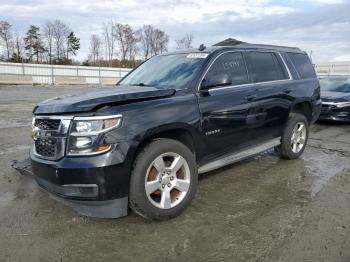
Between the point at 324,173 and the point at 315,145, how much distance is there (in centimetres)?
215

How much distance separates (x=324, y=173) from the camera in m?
5.55

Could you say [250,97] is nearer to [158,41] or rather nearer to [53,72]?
[53,72]

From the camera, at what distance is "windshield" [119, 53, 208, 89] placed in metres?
4.44

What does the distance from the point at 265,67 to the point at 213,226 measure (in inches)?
113

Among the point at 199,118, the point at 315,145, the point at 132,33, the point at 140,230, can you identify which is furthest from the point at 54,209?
the point at 132,33

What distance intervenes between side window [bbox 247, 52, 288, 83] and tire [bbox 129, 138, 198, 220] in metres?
1.93

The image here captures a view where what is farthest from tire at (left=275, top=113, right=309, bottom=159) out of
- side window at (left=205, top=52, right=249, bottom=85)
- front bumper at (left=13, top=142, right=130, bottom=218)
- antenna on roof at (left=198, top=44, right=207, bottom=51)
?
front bumper at (left=13, top=142, right=130, bottom=218)

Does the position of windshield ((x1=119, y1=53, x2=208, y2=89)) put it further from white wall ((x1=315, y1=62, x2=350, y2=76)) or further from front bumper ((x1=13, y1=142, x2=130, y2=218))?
white wall ((x1=315, y1=62, x2=350, y2=76))

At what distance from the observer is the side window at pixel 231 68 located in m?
4.59

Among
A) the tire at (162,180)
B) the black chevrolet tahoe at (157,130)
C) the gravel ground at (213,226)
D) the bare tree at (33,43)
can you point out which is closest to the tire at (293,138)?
the black chevrolet tahoe at (157,130)

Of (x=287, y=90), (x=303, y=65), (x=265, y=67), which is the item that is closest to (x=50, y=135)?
(x=265, y=67)

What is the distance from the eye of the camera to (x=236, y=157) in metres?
4.90

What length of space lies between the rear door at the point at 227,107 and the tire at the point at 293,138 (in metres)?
1.26

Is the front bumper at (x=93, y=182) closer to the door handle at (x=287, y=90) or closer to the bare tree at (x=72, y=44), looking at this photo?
the door handle at (x=287, y=90)
